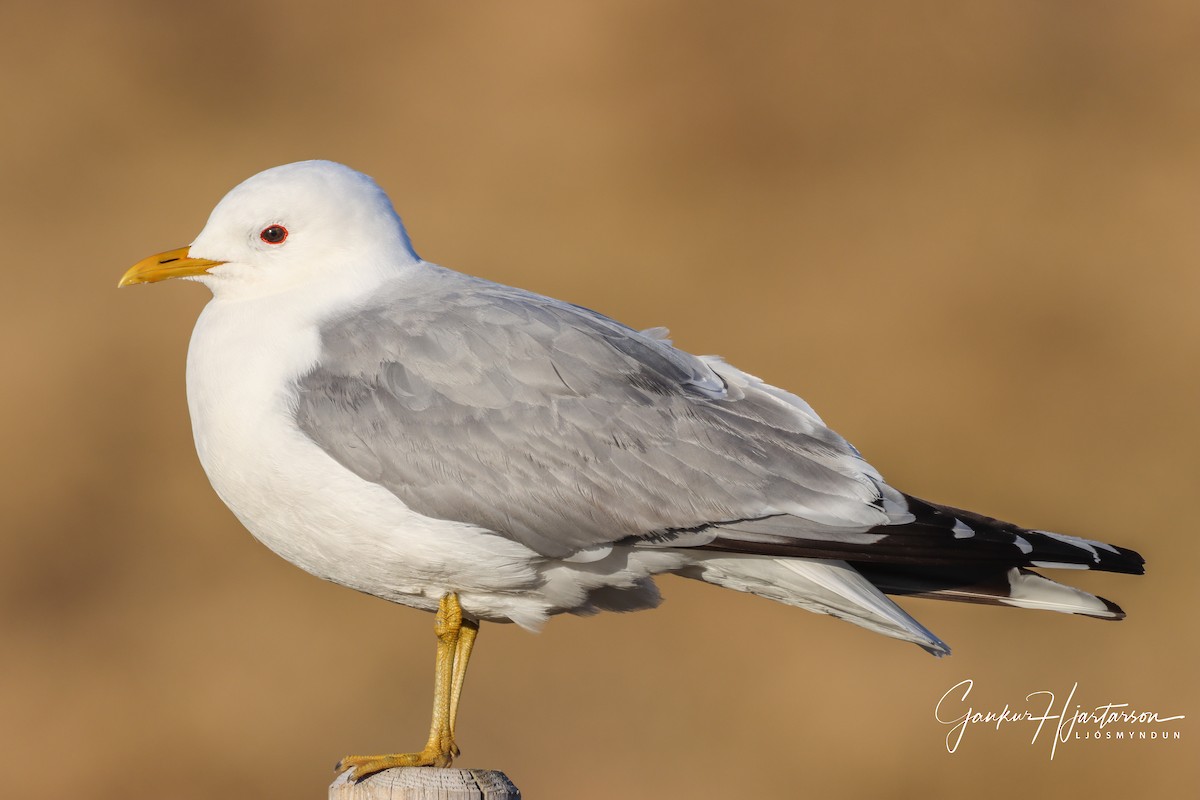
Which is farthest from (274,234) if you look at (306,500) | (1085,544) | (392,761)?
(1085,544)

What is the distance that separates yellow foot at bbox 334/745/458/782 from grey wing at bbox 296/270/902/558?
0.54 meters

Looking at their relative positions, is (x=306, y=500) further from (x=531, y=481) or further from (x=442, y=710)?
(x=442, y=710)

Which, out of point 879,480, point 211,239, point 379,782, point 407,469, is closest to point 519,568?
point 407,469

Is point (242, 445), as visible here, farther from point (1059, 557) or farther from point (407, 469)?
point (1059, 557)

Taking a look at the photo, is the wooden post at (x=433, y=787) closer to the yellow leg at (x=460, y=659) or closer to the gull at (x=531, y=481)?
the gull at (x=531, y=481)

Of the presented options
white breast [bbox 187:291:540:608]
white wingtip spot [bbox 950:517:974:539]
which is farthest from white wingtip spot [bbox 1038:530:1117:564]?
white breast [bbox 187:291:540:608]

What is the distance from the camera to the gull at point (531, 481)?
10.1 ft

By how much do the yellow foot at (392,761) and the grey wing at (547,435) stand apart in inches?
21.3

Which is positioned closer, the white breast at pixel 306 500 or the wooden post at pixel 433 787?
the wooden post at pixel 433 787

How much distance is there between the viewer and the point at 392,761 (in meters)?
3.14

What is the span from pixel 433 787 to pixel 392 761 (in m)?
0.38

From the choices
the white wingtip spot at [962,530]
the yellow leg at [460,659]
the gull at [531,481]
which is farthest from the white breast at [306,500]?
the white wingtip spot at [962,530]

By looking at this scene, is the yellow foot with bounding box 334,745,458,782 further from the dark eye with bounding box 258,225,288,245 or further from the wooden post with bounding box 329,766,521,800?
the dark eye with bounding box 258,225,288,245

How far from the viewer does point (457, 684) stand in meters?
3.39
